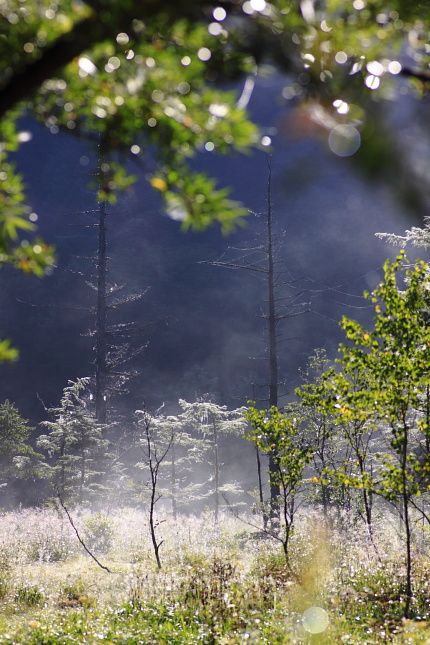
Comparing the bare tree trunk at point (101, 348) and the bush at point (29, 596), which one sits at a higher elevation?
the bare tree trunk at point (101, 348)

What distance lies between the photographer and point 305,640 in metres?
4.91

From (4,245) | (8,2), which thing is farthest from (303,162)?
(4,245)

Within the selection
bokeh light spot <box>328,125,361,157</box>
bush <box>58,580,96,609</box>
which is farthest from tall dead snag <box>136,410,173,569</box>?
bokeh light spot <box>328,125,361,157</box>

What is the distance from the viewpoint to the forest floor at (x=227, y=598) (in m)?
5.38

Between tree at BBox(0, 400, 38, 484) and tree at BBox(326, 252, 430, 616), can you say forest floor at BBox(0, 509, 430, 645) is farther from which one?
tree at BBox(0, 400, 38, 484)

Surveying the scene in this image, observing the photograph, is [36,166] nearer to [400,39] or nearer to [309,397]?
[309,397]

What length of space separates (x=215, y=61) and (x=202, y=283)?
160ft

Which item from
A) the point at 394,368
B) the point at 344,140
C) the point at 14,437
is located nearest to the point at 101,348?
the point at 14,437

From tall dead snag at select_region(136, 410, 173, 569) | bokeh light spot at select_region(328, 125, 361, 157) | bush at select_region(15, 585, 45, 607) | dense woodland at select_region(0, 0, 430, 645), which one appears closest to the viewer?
bokeh light spot at select_region(328, 125, 361, 157)

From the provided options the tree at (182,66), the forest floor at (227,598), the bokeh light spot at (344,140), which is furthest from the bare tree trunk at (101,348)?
the bokeh light spot at (344,140)

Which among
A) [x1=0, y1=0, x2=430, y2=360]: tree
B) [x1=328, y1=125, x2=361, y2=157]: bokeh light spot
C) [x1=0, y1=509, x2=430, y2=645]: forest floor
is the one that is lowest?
[x1=0, y1=509, x2=430, y2=645]: forest floor

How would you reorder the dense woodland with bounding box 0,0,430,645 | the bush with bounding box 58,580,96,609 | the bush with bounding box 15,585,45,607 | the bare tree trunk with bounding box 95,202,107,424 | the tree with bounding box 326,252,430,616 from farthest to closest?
1. the bare tree trunk with bounding box 95,202,107,424
2. the bush with bounding box 15,585,45,607
3. the bush with bounding box 58,580,96,609
4. the tree with bounding box 326,252,430,616
5. the dense woodland with bounding box 0,0,430,645

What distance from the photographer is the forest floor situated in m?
5.38

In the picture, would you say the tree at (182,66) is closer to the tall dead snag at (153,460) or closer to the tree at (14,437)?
the tall dead snag at (153,460)
